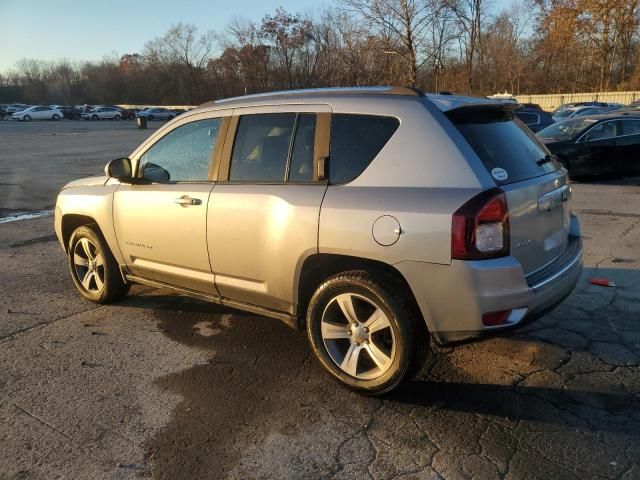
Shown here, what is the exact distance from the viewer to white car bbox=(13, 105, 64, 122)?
58141mm

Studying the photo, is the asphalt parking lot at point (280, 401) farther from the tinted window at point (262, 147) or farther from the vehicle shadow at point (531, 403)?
the tinted window at point (262, 147)

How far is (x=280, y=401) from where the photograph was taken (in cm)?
335

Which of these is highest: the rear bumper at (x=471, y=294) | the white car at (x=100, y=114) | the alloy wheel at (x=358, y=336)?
the white car at (x=100, y=114)

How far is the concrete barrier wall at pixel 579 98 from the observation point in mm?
44481

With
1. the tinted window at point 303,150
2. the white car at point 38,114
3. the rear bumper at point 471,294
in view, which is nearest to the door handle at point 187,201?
the tinted window at point 303,150

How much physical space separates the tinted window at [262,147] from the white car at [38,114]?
63687 millimetres

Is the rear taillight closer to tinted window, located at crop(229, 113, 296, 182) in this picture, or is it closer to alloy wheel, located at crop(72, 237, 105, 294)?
tinted window, located at crop(229, 113, 296, 182)

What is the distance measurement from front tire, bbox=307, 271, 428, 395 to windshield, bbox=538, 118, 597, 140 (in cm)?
1119

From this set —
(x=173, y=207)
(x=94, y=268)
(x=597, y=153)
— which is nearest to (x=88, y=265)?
(x=94, y=268)

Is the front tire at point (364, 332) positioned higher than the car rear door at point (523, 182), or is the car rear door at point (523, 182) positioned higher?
the car rear door at point (523, 182)

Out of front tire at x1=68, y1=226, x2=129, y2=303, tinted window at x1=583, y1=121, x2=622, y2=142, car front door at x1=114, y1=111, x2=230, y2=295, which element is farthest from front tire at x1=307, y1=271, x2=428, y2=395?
tinted window at x1=583, y1=121, x2=622, y2=142

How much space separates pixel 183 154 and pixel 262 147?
83 cm

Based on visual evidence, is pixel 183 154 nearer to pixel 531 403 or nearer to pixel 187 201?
pixel 187 201

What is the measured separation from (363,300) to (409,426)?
0.77 meters
